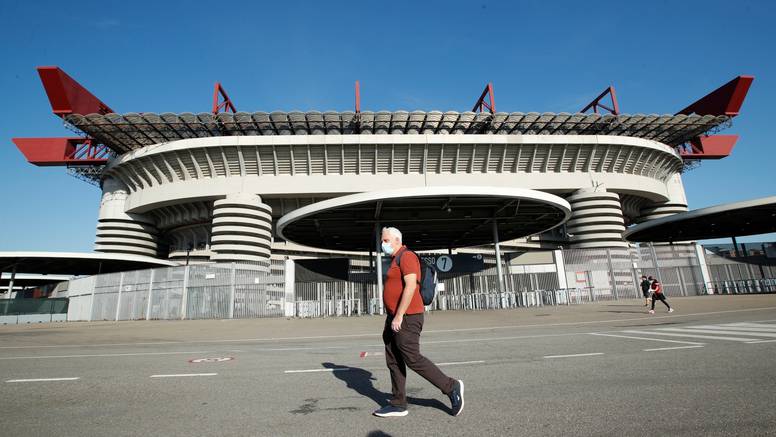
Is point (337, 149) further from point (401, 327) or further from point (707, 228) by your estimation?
point (707, 228)

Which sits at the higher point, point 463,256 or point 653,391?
point 463,256

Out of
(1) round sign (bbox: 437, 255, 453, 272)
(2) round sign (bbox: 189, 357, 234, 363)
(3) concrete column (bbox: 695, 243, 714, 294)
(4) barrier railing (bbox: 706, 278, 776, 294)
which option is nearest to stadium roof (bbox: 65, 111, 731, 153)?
(1) round sign (bbox: 437, 255, 453, 272)

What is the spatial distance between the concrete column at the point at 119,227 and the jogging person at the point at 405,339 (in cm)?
4351

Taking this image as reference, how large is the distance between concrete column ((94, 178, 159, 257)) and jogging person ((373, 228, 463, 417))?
43512 millimetres

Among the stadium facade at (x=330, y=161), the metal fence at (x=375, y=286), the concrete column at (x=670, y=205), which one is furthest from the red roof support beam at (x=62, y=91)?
the concrete column at (x=670, y=205)

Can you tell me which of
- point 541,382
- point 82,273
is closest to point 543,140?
point 541,382

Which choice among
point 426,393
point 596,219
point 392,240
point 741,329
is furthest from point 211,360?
point 596,219

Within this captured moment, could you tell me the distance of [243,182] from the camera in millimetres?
34281

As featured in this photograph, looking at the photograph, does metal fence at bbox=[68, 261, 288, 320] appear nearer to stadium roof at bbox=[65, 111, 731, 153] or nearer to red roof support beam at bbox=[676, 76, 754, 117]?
stadium roof at bbox=[65, 111, 731, 153]

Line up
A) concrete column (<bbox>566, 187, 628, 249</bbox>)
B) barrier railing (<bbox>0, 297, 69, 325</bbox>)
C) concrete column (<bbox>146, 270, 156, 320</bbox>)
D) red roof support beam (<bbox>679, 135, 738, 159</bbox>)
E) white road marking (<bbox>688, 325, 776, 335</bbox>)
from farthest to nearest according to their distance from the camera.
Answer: red roof support beam (<bbox>679, 135, 738, 159</bbox>) < concrete column (<bbox>566, 187, 628, 249</bbox>) < barrier railing (<bbox>0, 297, 69, 325</bbox>) < concrete column (<bbox>146, 270, 156, 320</bbox>) < white road marking (<bbox>688, 325, 776, 335</bbox>)

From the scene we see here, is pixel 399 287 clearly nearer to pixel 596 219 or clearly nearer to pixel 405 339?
pixel 405 339

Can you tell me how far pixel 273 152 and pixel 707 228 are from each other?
40131mm

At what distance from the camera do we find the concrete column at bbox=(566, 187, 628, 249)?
35594 mm

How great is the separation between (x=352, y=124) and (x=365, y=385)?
32.6 metres
